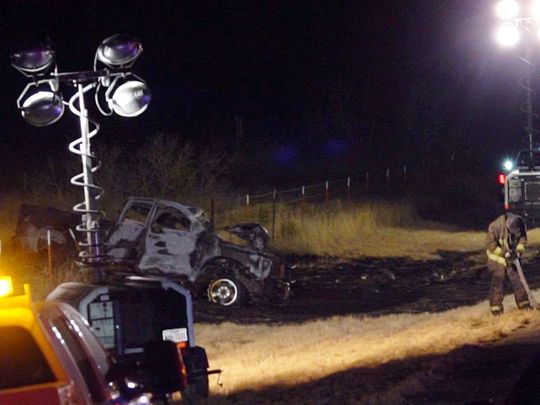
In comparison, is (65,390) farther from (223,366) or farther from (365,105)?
(365,105)

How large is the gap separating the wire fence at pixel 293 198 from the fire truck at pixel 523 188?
5.92 m

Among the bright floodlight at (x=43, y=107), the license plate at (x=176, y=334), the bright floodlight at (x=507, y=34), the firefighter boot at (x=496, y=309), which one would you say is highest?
the bright floodlight at (x=507, y=34)

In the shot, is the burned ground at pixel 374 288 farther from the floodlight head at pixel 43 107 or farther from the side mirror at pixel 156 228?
the floodlight head at pixel 43 107

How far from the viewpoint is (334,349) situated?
12.8 meters

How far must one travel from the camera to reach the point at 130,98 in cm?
1073

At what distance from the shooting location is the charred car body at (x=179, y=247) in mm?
17609

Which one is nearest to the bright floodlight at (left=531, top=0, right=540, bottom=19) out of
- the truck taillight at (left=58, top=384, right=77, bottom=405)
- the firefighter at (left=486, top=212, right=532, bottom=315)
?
the firefighter at (left=486, top=212, right=532, bottom=315)

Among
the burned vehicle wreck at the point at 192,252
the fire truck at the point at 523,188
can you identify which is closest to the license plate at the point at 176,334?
the burned vehicle wreck at the point at 192,252

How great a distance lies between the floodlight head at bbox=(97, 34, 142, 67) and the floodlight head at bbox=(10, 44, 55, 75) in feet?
2.02

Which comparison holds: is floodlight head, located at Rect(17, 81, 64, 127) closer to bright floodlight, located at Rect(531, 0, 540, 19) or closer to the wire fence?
the wire fence

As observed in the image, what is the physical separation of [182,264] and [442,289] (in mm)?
5773

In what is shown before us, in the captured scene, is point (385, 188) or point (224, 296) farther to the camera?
point (385, 188)

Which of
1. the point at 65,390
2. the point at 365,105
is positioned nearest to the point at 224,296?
the point at 65,390

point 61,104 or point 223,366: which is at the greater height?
point 61,104
